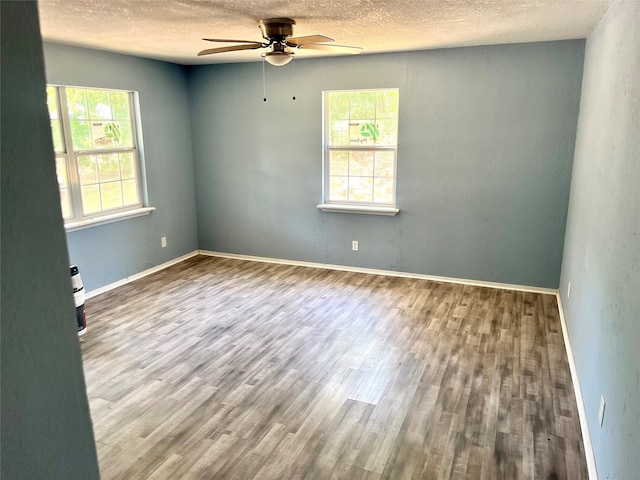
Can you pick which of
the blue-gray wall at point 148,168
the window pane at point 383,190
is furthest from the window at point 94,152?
the window pane at point 383,190

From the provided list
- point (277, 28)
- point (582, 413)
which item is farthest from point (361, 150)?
point (582, 413)

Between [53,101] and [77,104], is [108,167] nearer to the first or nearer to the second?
[77,104]

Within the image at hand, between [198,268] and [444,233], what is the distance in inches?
118

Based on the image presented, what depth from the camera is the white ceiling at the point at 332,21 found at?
2811 mm

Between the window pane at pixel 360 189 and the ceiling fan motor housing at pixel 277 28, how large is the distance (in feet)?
7.41

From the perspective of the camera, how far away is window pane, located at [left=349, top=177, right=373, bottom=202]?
531 cm

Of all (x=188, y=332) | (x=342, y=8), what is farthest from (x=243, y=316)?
(x=342, y=8)

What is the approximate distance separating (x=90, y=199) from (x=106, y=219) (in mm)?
256

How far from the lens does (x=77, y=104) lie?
4473 mm

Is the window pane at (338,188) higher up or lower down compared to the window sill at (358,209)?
higher up

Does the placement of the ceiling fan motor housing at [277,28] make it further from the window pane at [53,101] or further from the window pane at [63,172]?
the window pane at [63,172]

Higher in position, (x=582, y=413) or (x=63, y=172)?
(x=63, y=172)

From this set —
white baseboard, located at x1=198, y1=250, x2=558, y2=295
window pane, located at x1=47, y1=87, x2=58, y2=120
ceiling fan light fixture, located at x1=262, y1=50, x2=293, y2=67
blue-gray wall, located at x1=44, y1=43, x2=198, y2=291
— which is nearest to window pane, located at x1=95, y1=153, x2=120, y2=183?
blue-gray wall, located at x1=44, y1=43, x2=198, y2=291

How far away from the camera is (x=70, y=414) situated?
3.18ft
